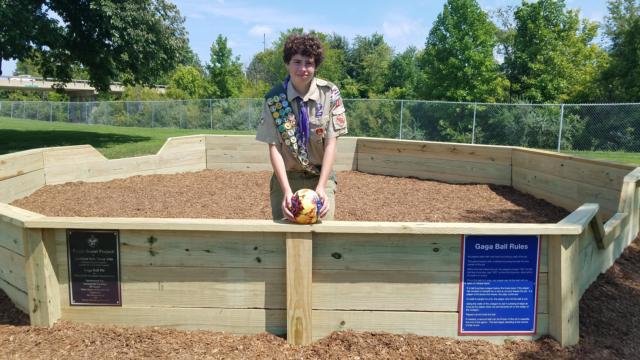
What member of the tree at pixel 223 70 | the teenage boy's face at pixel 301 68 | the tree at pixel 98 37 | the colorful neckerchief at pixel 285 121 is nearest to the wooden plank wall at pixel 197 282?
the colorful neckerchief at pixel 285 121

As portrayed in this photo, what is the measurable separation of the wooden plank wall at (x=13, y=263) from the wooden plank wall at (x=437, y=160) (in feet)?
27.1

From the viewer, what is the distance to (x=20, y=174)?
8.00 metres

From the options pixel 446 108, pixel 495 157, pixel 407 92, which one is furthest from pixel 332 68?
pixel 495 157

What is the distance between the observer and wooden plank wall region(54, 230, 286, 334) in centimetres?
337

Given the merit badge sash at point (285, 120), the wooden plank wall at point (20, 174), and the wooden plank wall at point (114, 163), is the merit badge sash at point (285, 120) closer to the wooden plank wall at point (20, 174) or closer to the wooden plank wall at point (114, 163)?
the wooden plank wall at point (20, 174)

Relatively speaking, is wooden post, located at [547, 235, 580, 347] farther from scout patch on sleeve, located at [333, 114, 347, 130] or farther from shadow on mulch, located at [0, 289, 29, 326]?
shadow on mulch, located at [0, 289, 29, 326]

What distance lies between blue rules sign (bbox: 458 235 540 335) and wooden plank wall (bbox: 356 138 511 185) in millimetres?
6669

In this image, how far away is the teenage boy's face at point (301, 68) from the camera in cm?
339

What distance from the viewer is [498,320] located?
3393 millimetres

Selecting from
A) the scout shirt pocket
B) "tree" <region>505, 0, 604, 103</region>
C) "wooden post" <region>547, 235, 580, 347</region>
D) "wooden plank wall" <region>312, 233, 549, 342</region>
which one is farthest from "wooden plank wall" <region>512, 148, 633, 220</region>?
"tree" <region>505, 0, 604, 103</region>

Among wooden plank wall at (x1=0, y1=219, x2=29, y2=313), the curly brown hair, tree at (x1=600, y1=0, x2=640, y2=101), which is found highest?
tree at (x1=600, y1=0, x2=640, y2=101)

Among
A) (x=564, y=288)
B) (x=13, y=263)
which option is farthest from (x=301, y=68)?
(x=13, y=263)

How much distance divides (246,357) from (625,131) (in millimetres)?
16070

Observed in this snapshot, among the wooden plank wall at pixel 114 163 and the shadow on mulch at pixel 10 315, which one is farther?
the wooden plank wall at pixel 114 163
